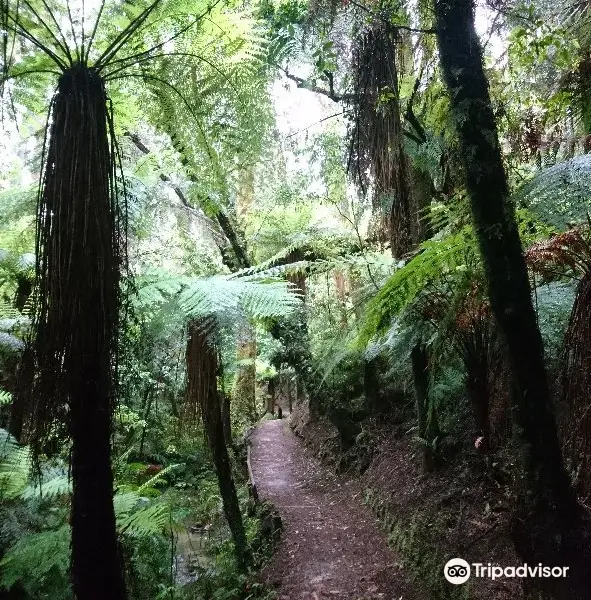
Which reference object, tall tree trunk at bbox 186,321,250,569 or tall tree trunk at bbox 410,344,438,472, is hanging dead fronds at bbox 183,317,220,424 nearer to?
tall tree trunk at bbox 186,321,250,569

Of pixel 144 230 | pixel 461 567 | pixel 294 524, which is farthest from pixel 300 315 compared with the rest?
pixel 461 567

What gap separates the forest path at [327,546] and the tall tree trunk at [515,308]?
6.17 ft

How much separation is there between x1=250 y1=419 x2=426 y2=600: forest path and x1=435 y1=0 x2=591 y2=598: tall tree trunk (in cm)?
188

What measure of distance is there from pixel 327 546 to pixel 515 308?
140 inches

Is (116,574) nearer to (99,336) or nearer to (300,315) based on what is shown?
(99,336)

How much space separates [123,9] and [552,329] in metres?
2.60

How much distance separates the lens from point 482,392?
323 centimetres

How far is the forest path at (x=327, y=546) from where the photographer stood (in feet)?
11.7

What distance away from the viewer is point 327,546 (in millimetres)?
4398

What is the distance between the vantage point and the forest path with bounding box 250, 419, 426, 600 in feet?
11.7

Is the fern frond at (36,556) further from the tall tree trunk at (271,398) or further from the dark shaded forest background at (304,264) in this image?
the tall tree trunk at (271,398)

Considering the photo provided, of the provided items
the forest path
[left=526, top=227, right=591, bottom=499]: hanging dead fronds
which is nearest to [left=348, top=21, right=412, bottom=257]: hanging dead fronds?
[left=526, top=227, right=591, bottom=499]: hanging dead fronds

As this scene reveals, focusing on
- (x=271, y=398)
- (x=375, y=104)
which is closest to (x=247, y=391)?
(x=271, y=398)

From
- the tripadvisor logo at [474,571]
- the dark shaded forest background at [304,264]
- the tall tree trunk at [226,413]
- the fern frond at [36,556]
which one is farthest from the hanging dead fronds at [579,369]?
the fern frond at [36,556]
